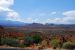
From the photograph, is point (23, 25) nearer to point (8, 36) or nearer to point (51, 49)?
point (8, 36)

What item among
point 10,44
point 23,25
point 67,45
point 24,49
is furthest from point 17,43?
point 23,25

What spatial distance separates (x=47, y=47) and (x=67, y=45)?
8.69ft

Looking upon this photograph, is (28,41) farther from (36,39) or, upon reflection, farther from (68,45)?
(68,45)

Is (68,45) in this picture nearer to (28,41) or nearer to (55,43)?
(55,43)

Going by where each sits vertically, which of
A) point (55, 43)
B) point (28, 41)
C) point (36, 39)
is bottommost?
point (55, 43)

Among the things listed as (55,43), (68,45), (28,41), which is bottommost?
(68,45)

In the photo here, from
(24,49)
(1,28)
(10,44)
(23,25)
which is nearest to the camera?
(24,49)

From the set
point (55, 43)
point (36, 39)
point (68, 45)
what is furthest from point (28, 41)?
point (68, 45)

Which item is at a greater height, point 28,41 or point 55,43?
point 28,41

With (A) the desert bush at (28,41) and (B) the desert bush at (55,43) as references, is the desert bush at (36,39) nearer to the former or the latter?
(A) the desert bush at (28,41)

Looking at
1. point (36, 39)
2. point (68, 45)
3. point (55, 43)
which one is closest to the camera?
point (68, 45)

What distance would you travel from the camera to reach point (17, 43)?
3738cm

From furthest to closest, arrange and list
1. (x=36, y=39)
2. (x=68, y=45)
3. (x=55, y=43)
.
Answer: (x=36, y=39) → (x=55, y=43) → (x=68, y=45)

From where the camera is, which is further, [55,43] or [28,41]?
[28,41]
